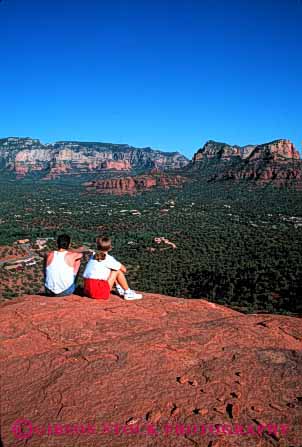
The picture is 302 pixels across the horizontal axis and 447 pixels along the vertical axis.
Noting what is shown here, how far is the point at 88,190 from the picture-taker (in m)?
131

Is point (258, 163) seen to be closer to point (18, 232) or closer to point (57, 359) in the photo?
point (18, 232)

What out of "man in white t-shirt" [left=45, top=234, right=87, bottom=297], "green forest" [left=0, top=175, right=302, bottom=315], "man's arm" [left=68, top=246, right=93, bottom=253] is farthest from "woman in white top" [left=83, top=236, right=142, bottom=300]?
"man's arm" [left=68, top=246, right=93, bottom=253]

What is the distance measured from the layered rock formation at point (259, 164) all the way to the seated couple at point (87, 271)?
94.4 m

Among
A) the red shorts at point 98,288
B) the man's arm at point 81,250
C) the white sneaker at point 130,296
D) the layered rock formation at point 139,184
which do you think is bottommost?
the man's arm at point 81,250

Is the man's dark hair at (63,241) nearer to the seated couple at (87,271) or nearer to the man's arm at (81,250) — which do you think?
the seated couple at (87,271)

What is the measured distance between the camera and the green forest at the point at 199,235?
86.0 ft

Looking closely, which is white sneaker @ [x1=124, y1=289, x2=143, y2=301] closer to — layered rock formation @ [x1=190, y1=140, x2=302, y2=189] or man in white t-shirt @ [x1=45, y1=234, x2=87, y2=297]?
man in white t-shirt @ [x1=45, y1=234, x2=87, y2=297]

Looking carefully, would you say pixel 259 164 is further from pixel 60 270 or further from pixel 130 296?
pixel 60 270

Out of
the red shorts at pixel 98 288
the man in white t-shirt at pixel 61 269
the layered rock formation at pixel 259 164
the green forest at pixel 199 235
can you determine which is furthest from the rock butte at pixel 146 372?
the layered rock formation at pixel 259 164

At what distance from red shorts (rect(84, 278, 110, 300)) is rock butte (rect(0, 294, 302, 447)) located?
1.56ft

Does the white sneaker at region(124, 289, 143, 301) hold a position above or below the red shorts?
below

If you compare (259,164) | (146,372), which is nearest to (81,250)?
(146,372)

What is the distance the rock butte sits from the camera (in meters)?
3.35

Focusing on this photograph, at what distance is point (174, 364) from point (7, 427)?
1988 millimetres
